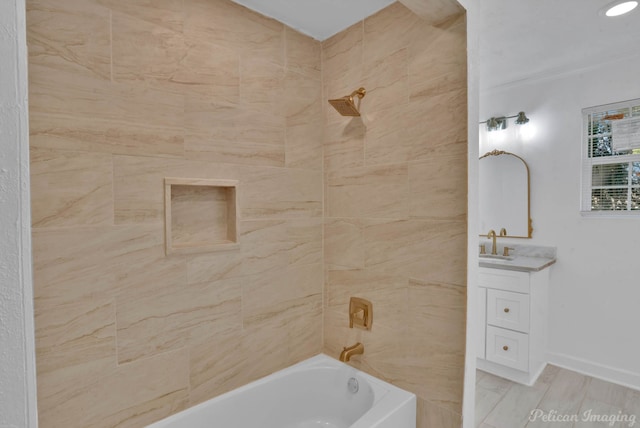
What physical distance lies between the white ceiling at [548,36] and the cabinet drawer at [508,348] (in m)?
2.13

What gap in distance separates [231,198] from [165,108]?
481mm

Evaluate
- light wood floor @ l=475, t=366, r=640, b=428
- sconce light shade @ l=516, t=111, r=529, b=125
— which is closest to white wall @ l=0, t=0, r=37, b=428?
light wood floor @ l=475, t=366, r=640, b=428

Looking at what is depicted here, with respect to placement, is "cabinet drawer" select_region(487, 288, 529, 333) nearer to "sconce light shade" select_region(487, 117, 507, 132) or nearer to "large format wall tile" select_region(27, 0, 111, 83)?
"sconce light shade" select_region(487, 117, 507, 132)

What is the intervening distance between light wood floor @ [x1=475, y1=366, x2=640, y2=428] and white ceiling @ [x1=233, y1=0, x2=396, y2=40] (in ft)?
8.40

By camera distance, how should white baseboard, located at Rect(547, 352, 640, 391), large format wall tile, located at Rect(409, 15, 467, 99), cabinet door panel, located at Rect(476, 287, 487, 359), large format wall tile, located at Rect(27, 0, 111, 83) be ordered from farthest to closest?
1. cabinet door panel, located at Rect(476, 287, 487, 359)
2. white baseboard, located at Rect(547, 352, 640, 391)
3. large format wall tile, located at Rect(409, 15, 467, 99)
4. large format wall tile, located at Rect(27, 0, 111, 83)

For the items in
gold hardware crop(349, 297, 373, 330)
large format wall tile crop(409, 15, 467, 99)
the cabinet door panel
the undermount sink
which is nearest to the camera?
large format wall tile crop(409, 15, 467, 99)

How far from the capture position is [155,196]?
4.57 feet

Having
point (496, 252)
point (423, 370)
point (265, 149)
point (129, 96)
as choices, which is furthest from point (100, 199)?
→ point (496, 252)

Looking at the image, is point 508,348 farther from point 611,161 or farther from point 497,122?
point 497,122

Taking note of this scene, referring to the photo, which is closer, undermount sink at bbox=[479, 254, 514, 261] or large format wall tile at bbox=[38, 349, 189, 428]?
large format wall tile at bbox=[38, 349, 189, 428]

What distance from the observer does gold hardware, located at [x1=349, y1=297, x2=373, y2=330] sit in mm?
1802

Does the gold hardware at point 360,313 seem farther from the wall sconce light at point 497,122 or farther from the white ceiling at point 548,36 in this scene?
the wall sconce light at point 497,122

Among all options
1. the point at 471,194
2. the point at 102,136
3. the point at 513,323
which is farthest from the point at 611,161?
the point at 102,136

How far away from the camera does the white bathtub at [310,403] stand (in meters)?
1.48
